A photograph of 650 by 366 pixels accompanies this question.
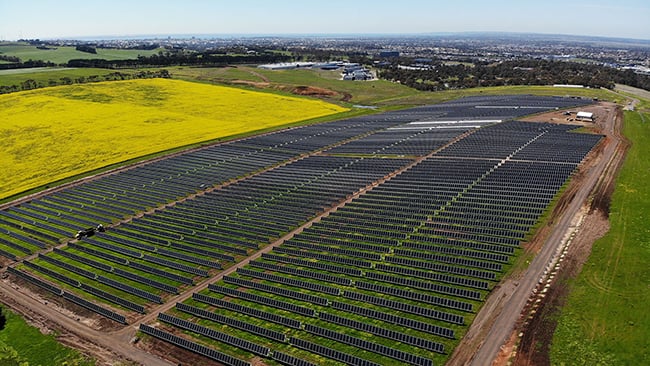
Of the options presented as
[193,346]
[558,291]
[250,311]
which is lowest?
[193,346]

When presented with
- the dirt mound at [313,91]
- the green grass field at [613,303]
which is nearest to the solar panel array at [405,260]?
the green grass field at [613,303]

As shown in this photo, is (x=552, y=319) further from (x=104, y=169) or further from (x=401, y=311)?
(x=104, y=169)

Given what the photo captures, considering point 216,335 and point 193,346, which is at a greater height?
point 216,335

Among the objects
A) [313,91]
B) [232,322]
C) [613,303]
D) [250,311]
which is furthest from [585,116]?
[232,322]

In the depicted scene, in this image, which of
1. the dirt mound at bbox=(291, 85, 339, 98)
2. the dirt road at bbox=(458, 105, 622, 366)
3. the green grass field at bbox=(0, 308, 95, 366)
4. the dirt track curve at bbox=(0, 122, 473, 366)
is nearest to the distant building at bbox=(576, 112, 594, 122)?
the dirt road at bbox=(458, 105, 622, 366)

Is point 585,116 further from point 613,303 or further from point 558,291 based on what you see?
point 613,303

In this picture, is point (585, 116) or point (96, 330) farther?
point (585, 116)

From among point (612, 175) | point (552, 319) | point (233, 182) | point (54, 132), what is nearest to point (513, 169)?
point (612, 175)
